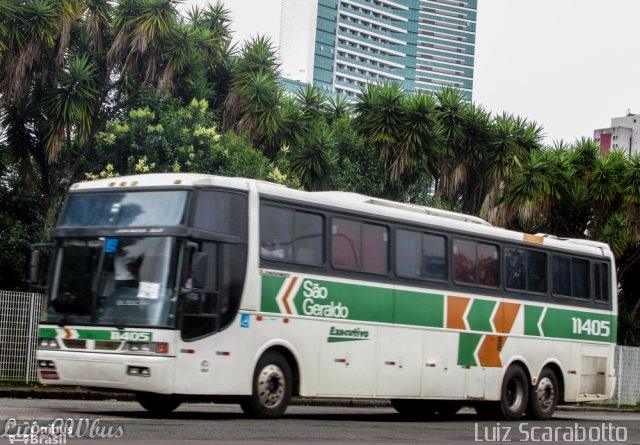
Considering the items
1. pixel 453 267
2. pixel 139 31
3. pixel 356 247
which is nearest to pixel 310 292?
pixel 356 247

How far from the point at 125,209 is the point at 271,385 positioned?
2.98 metres

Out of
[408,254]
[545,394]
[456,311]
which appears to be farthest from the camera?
[545,394]

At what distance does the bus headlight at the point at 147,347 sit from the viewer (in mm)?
13461

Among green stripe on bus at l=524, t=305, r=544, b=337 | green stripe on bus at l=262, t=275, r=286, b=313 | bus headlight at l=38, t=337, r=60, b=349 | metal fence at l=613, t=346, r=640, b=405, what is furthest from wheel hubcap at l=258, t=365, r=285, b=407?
metal fence at l=613, t=346, r=640, b=405

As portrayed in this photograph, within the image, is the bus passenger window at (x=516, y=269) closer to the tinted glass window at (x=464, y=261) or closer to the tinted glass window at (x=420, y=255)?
the tinted glass window at (x=464, y=261)

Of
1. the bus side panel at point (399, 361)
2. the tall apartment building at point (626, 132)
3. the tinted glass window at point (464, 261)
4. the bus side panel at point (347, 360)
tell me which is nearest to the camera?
the bus side panel at point (347, 360)

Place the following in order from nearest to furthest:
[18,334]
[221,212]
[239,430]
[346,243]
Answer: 1. [239,430]
2. [221,212]
3. [346,243]
4. [18,334]

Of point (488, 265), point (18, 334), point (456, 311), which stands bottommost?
point (18, 334)

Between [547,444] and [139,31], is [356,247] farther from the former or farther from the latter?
[139,31]

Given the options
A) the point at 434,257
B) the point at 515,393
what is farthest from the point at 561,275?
the point at 434,257

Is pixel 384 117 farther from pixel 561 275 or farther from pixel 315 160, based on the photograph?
pixel 561 275

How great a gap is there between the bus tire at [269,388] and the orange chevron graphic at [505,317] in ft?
17.3

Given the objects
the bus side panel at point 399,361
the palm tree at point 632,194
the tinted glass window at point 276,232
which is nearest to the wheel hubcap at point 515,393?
the bus side panel at point 399,361

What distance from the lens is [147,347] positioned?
13508mm
